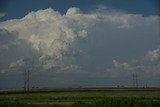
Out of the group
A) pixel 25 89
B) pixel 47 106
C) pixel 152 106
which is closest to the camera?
pixel 152 106

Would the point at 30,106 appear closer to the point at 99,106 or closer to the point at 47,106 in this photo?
the point at 47,106

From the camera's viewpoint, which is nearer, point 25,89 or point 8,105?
point 8,105

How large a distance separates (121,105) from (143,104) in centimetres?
198

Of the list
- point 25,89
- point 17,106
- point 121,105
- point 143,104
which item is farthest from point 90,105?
point 25,89

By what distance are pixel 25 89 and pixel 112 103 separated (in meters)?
99.2

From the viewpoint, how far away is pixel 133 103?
3241 cm

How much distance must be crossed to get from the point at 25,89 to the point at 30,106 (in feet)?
318

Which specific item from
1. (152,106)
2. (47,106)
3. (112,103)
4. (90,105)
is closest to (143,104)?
(152,106)

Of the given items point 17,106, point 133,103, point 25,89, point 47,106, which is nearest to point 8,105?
point 17,106

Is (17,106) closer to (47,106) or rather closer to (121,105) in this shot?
(47,106)

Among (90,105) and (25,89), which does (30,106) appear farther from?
(25,89)

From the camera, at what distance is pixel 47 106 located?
33250mm

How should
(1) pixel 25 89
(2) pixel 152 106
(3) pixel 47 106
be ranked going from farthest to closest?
(1) pixel 25 89
(3) pixel 47 106
(2) pixel 152 106

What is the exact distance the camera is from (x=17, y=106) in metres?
32.8
